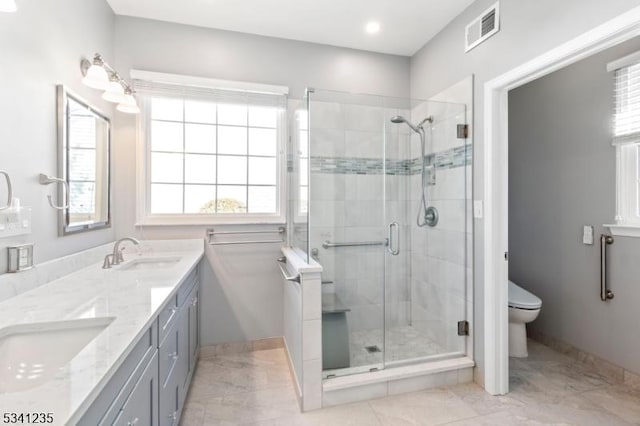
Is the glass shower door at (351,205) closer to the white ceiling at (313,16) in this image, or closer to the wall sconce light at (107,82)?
the white ceiling at (313,16)

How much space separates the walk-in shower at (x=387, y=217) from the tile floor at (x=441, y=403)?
393 mm

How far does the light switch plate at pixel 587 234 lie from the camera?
238 cm

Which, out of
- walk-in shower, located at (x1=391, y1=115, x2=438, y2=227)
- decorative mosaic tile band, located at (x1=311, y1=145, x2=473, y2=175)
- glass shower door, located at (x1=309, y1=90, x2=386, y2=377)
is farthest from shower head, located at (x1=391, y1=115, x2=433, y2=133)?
decorative mosaic tile band, located at (x1=311, y1=145, x2=473, y2=175)

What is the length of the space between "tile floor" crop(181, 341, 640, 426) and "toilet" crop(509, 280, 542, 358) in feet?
0.63

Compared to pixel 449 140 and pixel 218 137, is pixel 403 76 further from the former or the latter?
pixel 218 137

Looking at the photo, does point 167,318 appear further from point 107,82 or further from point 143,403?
point 107,82

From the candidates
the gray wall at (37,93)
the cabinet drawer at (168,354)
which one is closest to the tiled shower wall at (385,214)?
the cabinet drawer at (168,354)

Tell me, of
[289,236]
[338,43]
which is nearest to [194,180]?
[289,236]

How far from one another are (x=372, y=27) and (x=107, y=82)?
6.72ft

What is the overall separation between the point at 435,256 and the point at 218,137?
2.16m

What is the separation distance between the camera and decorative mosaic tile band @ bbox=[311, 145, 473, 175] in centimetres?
245

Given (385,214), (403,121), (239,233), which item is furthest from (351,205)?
(239,233)

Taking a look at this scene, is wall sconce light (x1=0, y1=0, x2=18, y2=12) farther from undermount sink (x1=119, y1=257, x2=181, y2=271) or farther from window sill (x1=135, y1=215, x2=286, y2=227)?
window sill (x1=135, y1=215, x2=286, y2=227)

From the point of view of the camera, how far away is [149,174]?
2.53m
